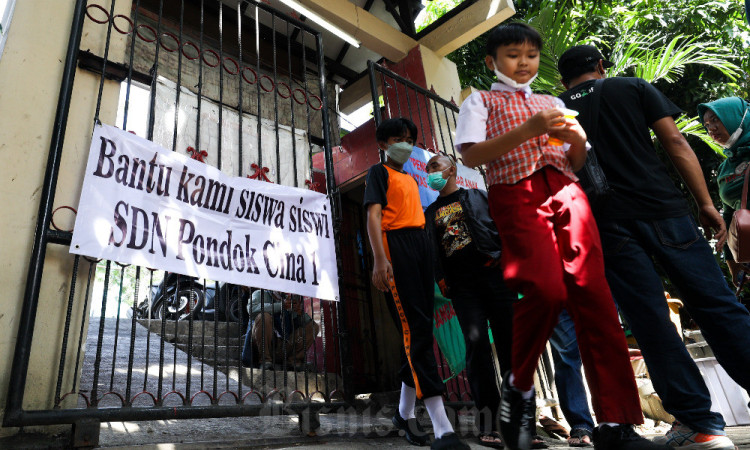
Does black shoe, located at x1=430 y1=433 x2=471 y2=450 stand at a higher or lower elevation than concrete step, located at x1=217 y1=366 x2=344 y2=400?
lower

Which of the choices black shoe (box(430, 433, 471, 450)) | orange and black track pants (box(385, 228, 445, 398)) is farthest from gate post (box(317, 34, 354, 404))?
black shoe (box(430, 433, 471, 450))

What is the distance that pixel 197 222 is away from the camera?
2758 mm

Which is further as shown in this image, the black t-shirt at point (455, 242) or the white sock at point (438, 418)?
the black t-shirt at point (455, 242)

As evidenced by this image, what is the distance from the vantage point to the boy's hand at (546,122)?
66.6 inches

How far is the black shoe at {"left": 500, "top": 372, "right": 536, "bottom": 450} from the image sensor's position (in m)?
1.55

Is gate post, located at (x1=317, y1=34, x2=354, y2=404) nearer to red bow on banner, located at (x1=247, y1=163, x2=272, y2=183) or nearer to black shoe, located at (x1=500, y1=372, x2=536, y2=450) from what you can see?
red bow on banner, located at (x1=247, y1=163, x2=272, y2=183)

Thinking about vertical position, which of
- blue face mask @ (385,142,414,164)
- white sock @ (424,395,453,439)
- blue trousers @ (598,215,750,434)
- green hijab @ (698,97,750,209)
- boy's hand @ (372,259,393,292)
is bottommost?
white sock @ (424,395,453,439)

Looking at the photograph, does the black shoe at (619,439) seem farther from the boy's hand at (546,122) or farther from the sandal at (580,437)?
the sandal at (580,437)

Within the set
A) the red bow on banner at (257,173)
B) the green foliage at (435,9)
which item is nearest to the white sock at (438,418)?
the red bow on banner at (257,173)

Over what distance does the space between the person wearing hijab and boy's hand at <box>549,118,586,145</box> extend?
1602 mm

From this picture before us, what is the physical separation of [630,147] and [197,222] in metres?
2.24

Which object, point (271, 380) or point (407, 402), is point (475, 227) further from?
point (271, 380)

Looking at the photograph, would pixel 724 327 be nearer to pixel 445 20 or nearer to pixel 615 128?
pixel 615 128

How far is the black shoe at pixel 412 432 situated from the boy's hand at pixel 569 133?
1671mm
